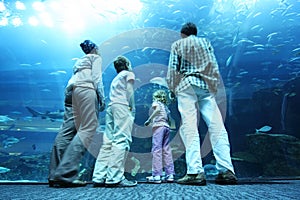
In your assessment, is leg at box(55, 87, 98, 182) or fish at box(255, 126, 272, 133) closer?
leg at box(55, 87, 98, 182)

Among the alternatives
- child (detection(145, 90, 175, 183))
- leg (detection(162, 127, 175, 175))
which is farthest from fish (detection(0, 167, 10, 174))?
leg (detection(162, 127, 175, 175))

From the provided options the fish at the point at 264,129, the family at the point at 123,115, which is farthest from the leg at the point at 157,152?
the fish at the point at 264,129

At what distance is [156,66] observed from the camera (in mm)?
7727

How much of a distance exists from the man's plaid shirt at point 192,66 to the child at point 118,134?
384 mm

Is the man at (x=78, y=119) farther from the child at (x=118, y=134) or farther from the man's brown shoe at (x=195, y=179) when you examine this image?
the man's brown shoe at (x=195, y=179)

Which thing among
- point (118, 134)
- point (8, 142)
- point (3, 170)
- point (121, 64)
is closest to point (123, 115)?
point (118, 134)

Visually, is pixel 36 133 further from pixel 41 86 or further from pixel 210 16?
pixel 210 16

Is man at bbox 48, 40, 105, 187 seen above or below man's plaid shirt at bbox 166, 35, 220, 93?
below

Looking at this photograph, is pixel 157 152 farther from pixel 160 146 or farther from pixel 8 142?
pixel 8 142

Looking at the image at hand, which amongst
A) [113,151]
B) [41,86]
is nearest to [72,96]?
[113,151]

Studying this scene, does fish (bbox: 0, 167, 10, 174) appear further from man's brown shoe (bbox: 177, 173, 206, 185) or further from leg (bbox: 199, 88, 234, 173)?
leg (bbox: 199, 88, 234, 173)

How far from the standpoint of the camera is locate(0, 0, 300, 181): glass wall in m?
5.93

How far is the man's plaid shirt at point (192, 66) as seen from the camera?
194 cm

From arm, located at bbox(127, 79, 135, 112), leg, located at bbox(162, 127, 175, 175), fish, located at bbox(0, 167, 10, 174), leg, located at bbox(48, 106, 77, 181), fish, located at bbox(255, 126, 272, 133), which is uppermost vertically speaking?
arm, located at bbox(127, 79, 135, 112)
